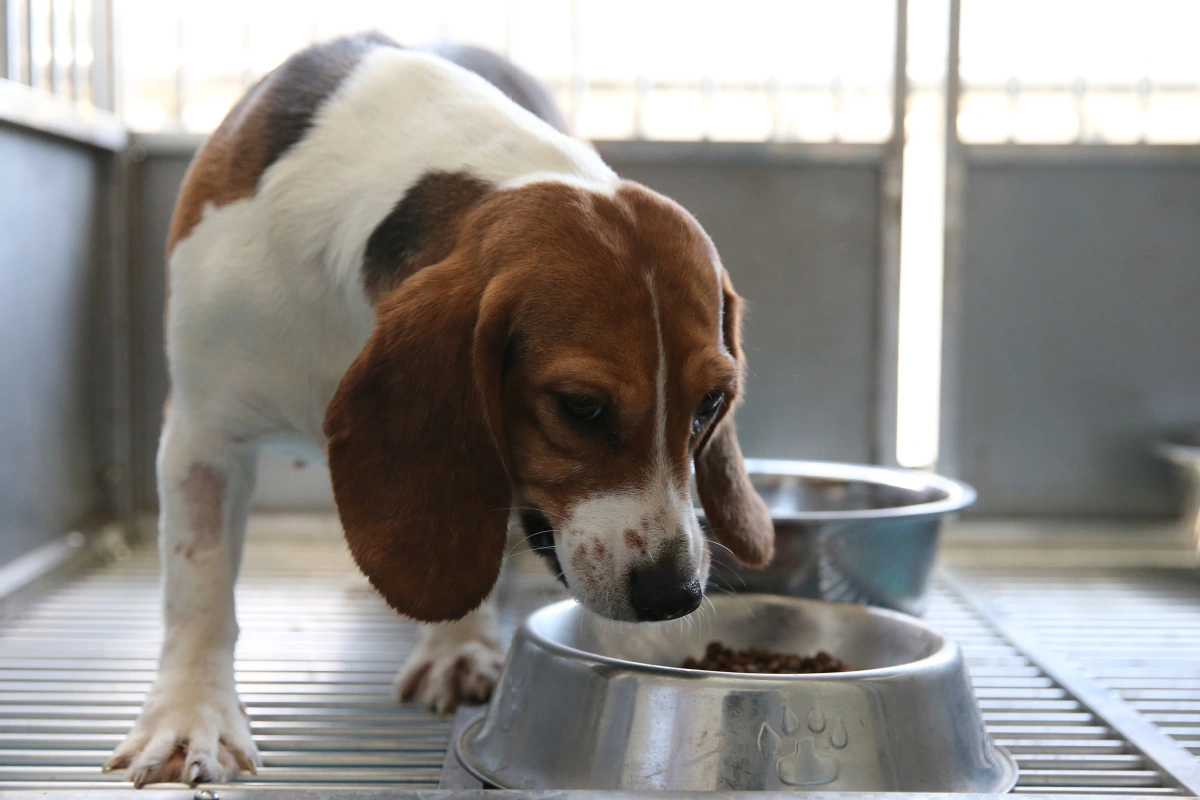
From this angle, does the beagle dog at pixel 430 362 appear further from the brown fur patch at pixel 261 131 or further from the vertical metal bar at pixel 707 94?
the vertical metal bar at pixel 707 94

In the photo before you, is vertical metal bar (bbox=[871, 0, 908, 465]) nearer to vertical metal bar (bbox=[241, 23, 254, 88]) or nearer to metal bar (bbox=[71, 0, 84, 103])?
vertical metal bar (bbox=[241, 23, 254, 88])

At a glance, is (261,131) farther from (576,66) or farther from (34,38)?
(576,66)

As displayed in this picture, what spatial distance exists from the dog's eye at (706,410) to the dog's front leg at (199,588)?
0.59m

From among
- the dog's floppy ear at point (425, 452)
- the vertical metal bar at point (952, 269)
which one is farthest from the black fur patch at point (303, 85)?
the vertical metal bar at point (952, 269)

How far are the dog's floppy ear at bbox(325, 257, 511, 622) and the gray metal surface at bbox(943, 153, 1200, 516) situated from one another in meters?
1.77

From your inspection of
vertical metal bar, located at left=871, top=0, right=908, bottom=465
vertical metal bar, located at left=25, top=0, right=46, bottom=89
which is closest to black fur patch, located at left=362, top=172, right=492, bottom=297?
vertical metal bar, located at left=25, top=0, right=46, bottom=89

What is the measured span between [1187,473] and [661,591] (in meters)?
1.83

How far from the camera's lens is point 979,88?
9.26ft

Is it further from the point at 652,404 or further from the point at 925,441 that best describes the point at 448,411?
the point at 925,441

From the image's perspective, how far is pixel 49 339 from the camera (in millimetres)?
2377

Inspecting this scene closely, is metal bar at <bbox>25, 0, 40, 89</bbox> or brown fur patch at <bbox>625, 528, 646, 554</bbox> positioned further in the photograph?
metal bar at <bbox>25, 0, 40, 89</bbox>

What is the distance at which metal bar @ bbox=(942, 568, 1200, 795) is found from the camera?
139cm

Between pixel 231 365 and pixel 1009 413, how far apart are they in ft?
6.32

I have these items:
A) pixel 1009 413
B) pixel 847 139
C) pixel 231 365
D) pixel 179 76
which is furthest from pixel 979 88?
pixel 231 365
